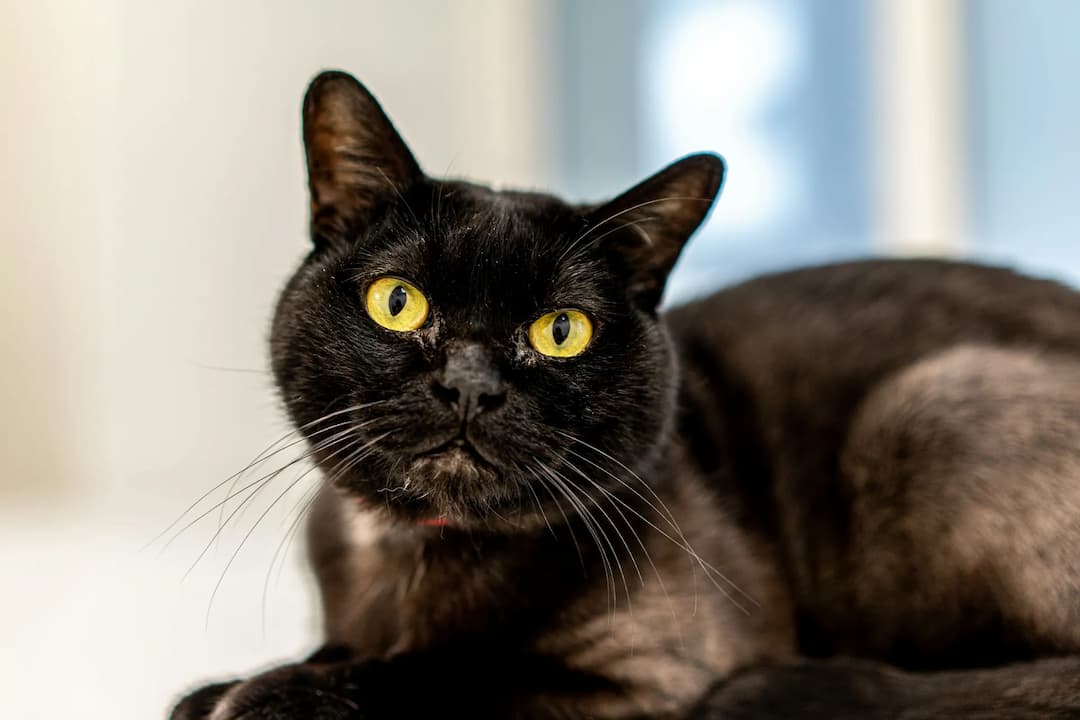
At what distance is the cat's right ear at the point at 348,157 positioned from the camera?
1.11m

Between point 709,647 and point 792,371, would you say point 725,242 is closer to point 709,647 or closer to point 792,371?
point 792,371

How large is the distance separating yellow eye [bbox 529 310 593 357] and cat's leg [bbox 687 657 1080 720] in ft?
1.36

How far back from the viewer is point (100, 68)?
2.28 meters

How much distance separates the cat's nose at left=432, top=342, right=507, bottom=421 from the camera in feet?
3.16

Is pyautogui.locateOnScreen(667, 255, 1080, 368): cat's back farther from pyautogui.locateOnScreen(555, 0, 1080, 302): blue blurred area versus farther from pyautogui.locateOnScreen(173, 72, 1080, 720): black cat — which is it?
pyautogui.locateOnScreen(555, 0, 1080, 302): blue blurred area

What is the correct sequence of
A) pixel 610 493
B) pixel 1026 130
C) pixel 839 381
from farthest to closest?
pixel 1026 130 → pixel 839 381 → pixel 610 493

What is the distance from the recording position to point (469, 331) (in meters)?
1.02

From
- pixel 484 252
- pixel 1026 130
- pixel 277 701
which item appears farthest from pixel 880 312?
pixel 1026 130

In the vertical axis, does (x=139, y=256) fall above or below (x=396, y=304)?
above

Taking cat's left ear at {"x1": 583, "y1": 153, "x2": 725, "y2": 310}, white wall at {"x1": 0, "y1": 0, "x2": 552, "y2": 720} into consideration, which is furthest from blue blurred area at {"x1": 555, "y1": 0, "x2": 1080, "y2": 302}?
cat's left ear at {"x1": 583, "y1": 153, "x2": 725, "y2": 310}

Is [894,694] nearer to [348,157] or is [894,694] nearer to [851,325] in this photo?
[851,325]

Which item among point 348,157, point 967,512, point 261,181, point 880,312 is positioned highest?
point 261,181

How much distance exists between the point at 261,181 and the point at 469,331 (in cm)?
180

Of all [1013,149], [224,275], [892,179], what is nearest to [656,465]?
[224,275]
